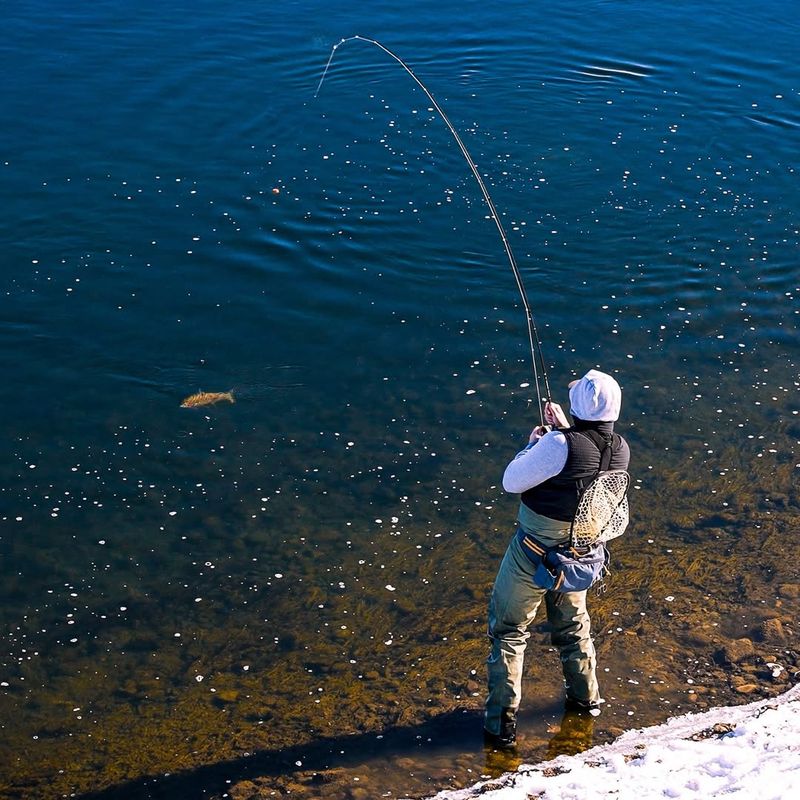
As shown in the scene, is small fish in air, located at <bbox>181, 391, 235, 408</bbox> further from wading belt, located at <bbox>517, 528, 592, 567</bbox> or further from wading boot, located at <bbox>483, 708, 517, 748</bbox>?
wading belt, located at <bbox>517, 528, 592, 567</bbox>

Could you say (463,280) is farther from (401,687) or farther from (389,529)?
(401,687)

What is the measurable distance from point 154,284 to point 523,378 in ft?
10.6

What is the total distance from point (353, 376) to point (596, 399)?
13.1 ft

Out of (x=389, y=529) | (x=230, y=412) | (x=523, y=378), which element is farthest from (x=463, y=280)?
(x=389, y=529)

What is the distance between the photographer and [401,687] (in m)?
5.54

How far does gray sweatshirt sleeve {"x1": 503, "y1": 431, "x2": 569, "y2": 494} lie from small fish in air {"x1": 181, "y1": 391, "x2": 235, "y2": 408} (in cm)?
379

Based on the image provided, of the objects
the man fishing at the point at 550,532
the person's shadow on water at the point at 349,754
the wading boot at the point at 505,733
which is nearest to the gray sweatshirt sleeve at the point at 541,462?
the man fishing at the point at 550,532

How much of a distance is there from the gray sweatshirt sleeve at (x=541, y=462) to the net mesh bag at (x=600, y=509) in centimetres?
19

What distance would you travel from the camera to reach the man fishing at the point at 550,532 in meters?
4.30

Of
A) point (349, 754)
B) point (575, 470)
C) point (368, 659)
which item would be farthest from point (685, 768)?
point (368, 659)

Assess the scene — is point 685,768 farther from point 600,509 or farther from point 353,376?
point 353,376

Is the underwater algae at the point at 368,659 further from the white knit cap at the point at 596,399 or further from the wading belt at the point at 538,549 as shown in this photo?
the white knit cap at the point at 596,399

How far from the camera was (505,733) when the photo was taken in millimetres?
5043

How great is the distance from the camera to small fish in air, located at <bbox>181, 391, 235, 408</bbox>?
7699mm
